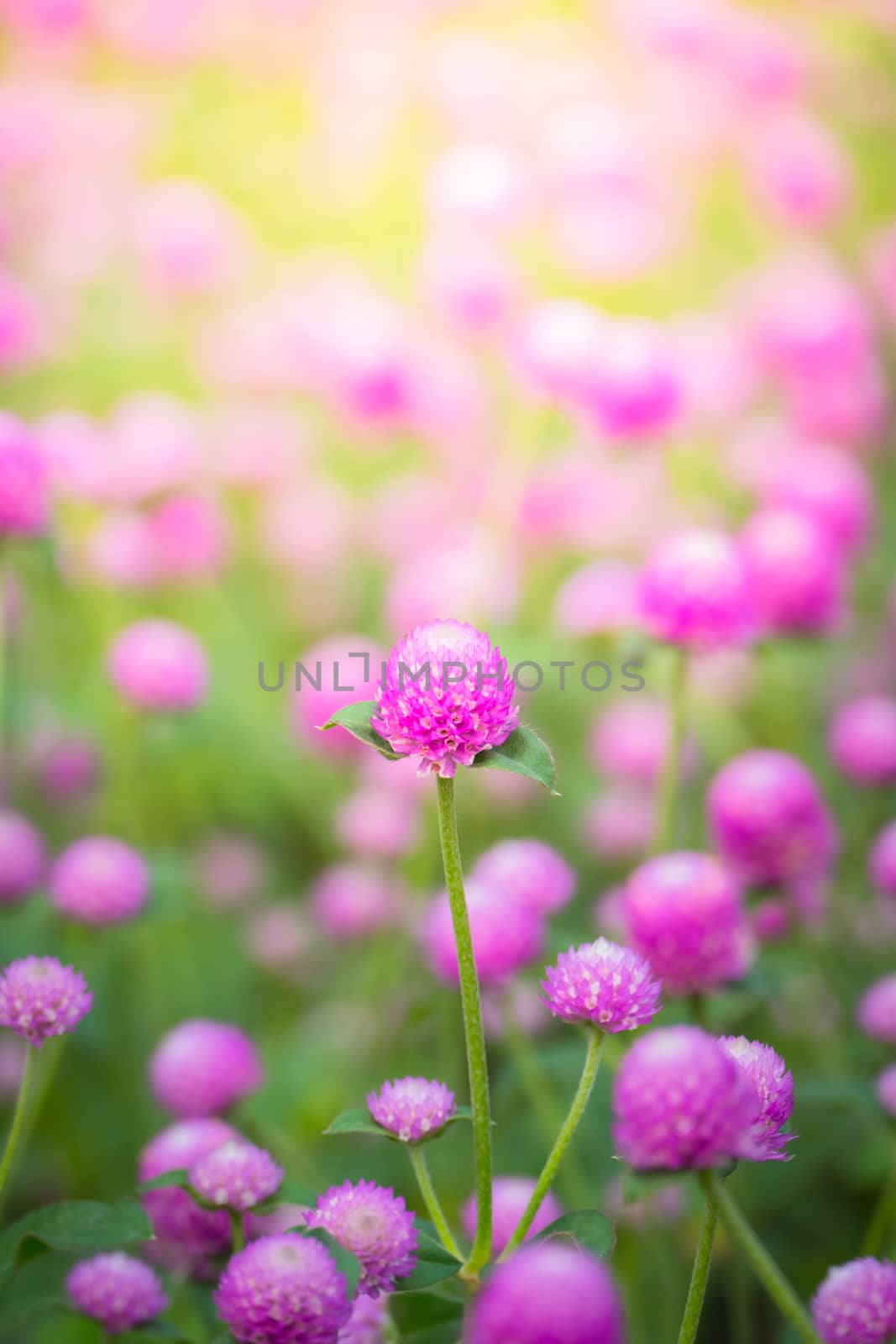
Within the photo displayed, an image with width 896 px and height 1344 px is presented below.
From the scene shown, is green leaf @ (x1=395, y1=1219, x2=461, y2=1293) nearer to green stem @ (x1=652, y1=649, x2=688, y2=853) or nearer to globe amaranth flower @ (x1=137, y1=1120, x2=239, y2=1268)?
globe amaranth flower @ (x1=137, y1=1120, x2=239, y2=1268)

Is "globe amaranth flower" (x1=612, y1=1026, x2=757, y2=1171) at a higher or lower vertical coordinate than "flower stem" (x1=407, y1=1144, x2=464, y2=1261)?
higher

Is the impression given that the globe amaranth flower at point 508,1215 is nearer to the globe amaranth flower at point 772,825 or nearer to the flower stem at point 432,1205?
the flower stem at point 432,1205

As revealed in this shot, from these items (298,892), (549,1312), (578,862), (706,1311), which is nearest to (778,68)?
(578,862)

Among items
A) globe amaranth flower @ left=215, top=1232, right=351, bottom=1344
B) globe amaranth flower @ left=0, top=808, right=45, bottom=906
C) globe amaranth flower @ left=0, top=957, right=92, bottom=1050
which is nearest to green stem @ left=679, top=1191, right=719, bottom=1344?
globe amaranth flower @ left=215, top=1232, right=351, bottom=1344

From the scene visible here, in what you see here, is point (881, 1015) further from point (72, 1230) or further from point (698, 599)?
point (72, 1230)

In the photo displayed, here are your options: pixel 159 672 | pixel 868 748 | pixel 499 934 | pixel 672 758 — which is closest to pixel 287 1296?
pixel 499 934

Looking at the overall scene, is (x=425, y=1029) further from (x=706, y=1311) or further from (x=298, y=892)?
(x=298, y=892)
